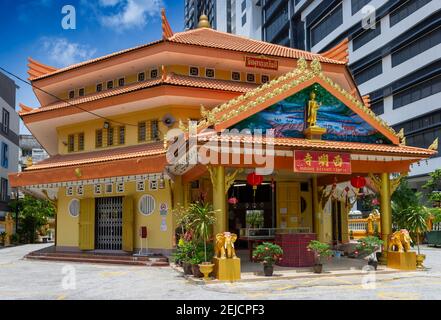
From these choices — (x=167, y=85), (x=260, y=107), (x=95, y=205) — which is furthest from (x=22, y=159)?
(x=260, y=107)

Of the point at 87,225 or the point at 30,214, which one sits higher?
the point at 30,214

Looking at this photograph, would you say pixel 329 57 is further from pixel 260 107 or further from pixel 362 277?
pixel 362 277

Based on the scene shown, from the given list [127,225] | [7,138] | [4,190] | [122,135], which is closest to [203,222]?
[127,225]

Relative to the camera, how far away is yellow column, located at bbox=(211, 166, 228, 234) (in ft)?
47.1

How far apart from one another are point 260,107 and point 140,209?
9.00 meters

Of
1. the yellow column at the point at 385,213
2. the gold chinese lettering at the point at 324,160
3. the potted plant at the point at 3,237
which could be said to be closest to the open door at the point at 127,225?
the gold chinese lettering at the point at 324,160

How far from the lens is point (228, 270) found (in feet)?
44.7

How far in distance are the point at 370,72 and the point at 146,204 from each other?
4086 centimetres

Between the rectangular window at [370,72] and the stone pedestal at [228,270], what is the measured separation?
44137 mm

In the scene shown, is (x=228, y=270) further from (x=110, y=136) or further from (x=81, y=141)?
(x=81, y=141)

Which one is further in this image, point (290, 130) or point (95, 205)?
point (95, 205)

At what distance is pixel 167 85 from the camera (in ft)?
65.9

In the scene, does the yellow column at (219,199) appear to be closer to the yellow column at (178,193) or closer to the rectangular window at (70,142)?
the yellow column at (178,193)
